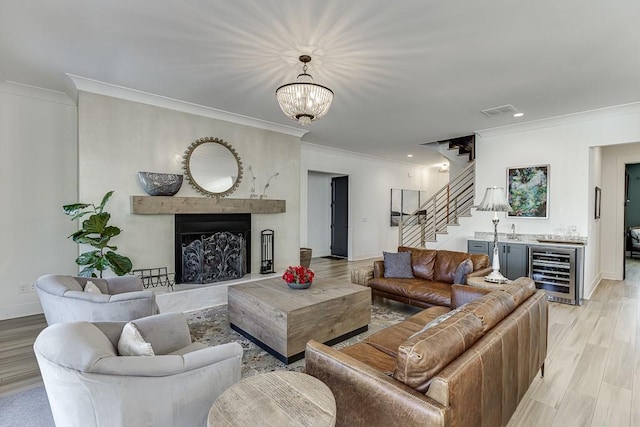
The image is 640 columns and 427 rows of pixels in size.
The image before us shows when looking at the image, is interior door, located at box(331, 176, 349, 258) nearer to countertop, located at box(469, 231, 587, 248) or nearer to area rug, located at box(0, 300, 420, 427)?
countertop, located at box(469, 231, 587, 248)

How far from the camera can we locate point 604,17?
7.77ft

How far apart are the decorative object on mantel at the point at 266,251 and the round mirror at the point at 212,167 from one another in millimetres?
982

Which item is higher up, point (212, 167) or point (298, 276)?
point (212, 167)

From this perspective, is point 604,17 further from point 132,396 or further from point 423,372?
point 132,396

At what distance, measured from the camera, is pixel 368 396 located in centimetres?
142

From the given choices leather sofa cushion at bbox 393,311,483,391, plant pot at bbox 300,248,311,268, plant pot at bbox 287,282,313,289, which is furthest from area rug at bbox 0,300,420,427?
plant pot at bbox 300,248,311,268

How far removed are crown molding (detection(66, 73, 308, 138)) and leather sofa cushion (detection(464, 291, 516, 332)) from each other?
429 centimetres

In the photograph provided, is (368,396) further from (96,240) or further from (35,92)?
(35,92)

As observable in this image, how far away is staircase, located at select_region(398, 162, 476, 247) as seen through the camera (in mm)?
6465

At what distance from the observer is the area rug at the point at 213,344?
2.07 metres

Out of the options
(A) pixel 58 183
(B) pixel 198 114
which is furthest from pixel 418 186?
(A) pixel 58 183

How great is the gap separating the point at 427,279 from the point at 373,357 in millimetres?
2563

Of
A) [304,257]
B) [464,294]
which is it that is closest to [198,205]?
[304,257]

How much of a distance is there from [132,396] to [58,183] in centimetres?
411
